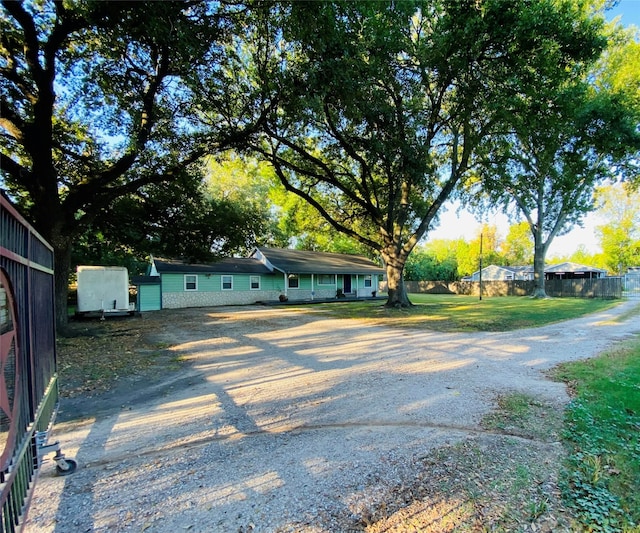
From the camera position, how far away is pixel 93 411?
433 centimetres

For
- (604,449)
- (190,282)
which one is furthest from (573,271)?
(604,449)

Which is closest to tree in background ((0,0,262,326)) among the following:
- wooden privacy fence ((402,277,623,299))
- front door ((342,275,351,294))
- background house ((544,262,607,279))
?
front door ((342,275,351,294))

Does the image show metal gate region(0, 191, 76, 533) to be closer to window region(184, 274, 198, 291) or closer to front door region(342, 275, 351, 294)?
window region(184, 274, 198, 291)

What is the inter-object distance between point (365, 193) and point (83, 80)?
12234 millimetres

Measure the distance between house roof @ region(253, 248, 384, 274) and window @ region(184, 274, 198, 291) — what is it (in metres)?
5.38

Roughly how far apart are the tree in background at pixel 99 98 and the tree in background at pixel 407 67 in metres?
2.04

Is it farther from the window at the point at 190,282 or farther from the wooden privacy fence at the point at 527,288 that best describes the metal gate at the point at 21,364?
the wooden privacy fence at the point at 527,288

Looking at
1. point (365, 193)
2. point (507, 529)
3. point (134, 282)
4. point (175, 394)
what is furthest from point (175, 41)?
point (134, 282)

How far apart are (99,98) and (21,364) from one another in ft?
33.9

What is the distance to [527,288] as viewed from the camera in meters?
31.1

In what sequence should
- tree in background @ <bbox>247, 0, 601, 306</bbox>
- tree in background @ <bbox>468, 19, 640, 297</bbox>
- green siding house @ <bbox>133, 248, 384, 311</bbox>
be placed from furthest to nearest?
1. green siding house @ <bbox>133, 248, 384, 311</bbox>
2. tree in background @ <bbox>468, 19, 640, 297</bbox>
3. tree in background @ <bbox>247, 0, 601, 306</bbox>

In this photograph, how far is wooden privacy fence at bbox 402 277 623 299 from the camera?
25.8 m

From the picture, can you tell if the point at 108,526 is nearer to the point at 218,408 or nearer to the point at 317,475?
the point at 317,475

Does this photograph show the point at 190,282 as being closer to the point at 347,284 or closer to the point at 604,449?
the point at 347,284
